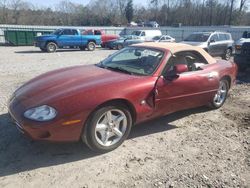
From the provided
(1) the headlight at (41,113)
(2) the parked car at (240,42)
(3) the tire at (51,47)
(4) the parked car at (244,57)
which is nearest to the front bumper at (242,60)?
(4) the parked car at (244,57)

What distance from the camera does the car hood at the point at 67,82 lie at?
11.9 ft

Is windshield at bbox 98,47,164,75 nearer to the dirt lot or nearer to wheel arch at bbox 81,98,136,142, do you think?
wheel arch at bbox 81,98,136,142

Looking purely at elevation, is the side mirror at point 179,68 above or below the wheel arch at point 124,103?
above

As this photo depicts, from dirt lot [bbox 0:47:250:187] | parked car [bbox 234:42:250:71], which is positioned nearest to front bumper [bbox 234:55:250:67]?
parked car [bbox 234:42:250:71]

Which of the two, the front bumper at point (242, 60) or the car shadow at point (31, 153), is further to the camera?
the front bumper at point (242, 60)

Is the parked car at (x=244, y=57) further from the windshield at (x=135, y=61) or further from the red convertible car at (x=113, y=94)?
the windshield at (x=135, y=61)

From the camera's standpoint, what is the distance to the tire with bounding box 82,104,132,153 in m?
3.57

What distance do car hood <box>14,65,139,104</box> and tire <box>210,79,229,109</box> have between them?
7.86 feet

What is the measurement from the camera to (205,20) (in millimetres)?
72125

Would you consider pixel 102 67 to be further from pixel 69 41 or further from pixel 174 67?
pixel 69 41

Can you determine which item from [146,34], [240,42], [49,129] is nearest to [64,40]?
[146,34]

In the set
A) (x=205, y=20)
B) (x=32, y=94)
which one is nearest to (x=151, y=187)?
(x=32, y=94)

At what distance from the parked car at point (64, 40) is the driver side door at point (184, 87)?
16181mm

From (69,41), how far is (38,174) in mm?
18232
